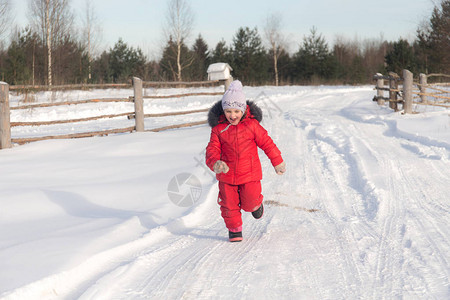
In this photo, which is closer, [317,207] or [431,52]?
[317,207]

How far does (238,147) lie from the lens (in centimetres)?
356

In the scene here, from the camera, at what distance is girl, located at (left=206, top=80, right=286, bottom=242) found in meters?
3.54

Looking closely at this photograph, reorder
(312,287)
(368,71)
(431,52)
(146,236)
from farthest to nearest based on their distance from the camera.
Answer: (368,71), (431,52), (146,236), (312,287)

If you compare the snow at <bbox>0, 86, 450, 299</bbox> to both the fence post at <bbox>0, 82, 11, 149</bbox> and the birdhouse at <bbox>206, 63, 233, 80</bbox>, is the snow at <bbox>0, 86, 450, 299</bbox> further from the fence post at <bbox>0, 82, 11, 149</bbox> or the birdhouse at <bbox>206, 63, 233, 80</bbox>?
the birdhouse at <bbox>206, 63, 233, 80</bbox>

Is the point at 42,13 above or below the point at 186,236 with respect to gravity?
above

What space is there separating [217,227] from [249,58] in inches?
1471

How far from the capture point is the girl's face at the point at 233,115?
11.6 ft

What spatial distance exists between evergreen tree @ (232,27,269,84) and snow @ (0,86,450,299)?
32.9 metres

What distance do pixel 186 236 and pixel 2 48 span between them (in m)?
26.5

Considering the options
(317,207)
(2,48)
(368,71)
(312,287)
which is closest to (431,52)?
(368,71)

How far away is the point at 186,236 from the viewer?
3.68 meters

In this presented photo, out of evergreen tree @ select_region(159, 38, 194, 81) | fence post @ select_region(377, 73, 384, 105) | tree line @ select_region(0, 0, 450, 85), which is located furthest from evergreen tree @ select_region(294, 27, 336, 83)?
fence post @ select_region(377, 73, 384, 105)

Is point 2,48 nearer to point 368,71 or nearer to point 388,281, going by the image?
point 388,281

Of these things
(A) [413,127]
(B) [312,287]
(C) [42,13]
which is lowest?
(B) [312,287]
